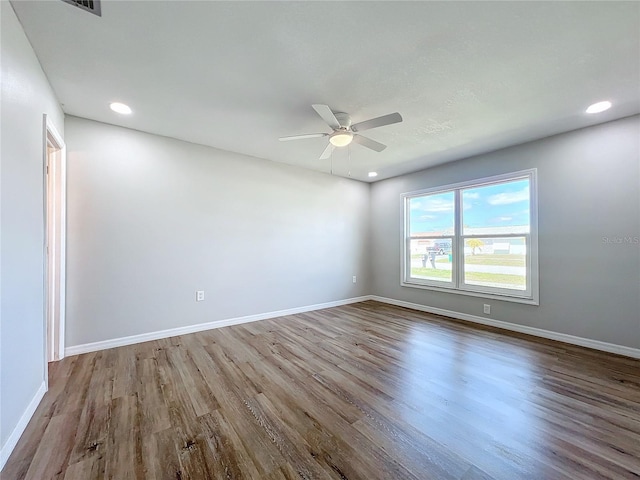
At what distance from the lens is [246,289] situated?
396 centimetres

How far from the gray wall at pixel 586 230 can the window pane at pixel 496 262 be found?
0.79 feet

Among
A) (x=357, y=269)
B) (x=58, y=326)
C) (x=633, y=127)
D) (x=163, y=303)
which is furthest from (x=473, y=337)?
(x=58, y=326)

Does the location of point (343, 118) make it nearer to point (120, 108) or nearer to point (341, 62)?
point (341, 62)

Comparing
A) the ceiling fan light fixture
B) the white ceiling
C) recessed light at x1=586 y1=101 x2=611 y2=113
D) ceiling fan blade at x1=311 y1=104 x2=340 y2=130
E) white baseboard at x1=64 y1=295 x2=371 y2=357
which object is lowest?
white baseboard at x1=64 y1=295 x2=371 y2=357

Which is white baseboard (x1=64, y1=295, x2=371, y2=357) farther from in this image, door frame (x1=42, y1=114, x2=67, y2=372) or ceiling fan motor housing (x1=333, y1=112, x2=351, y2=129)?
ceiling fan motor housing (x1=333, y1=112, x2=351, y2=129)

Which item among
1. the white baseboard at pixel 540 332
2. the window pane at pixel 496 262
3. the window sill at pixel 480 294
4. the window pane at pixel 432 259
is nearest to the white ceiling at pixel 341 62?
the window pane at pixel 496 262

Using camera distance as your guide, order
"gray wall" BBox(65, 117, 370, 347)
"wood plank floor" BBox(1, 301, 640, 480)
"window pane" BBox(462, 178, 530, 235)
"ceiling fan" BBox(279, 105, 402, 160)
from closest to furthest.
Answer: "wood plank floor" BBox(1, 301, 640, 480) → "ceiling fan" BBox(279, 105, 402, 160) → "gray wall" BBox(65, 117, 370, 347) → "window pane" BBox(462, 178, 530, 235)

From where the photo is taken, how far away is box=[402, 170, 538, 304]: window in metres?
3.50

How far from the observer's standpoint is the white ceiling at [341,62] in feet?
5.07

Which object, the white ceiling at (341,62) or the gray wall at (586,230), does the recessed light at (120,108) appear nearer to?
the white ceiling at (341,62)

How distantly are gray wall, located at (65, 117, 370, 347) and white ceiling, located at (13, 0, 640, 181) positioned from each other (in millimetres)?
516

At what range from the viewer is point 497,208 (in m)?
3.79

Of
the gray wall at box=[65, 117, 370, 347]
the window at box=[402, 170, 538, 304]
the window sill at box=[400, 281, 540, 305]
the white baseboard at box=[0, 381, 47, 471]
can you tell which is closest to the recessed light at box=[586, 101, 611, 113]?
the window at box=[402, 170, 538, 304]

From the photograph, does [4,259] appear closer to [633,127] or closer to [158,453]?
[158,453]
